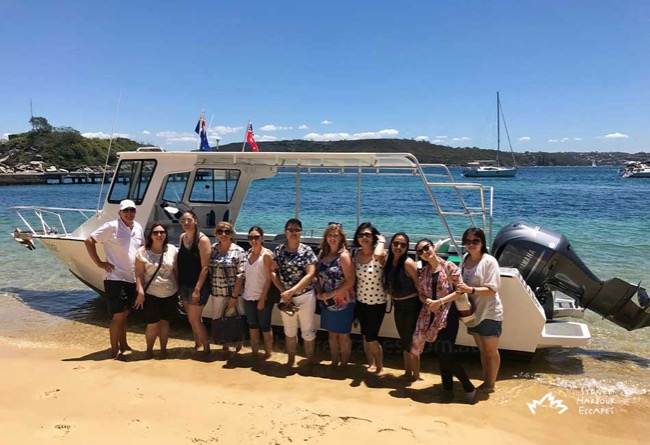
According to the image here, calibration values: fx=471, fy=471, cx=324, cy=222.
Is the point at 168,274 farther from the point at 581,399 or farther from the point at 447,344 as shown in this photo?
the point at 581,399

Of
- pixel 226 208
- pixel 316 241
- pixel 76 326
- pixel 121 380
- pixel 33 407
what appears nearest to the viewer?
pixel 33 407

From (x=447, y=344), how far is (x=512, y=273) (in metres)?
1.22

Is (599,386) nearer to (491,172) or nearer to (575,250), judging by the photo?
(575,250)

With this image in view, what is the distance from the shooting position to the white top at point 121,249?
4980mm

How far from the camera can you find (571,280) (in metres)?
5.27

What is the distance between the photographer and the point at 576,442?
376 cm

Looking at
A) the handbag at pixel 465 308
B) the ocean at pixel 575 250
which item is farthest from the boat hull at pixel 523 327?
the handbag at pixel 465 308

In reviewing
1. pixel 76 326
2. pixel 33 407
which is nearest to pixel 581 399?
pixel 33 407

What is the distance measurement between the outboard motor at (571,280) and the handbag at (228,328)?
122 inches

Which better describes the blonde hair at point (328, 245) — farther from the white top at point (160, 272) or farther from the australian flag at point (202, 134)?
the australian flag at point (202, 134)

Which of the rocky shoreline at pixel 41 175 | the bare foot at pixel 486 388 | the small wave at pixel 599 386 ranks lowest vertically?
the small wave at pixel 599 386

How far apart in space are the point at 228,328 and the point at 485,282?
8.91 feet

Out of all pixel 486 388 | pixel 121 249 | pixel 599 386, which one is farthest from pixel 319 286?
pixel 599 386

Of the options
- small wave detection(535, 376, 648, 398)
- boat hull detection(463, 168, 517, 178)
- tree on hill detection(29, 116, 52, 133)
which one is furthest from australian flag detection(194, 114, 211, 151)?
tree on hill detection(29, 116, 52, 133)
